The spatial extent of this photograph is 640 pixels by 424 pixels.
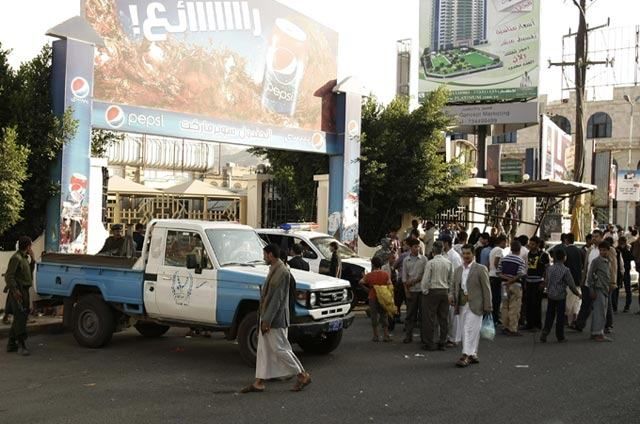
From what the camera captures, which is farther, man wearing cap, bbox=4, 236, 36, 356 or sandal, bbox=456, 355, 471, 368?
man wearing cap, bbox=4, 236, 36, 356

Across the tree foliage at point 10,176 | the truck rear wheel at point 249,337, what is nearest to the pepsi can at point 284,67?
the tree foliage at point 10,176

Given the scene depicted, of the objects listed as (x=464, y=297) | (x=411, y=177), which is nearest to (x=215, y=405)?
(x=464, y=297)

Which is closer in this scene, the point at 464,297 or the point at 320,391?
the point at 320,391

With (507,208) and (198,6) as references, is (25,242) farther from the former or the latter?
(507,208)

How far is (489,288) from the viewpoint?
9617mm

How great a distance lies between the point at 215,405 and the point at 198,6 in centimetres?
1172

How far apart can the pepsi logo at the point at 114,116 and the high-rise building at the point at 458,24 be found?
20.7 m

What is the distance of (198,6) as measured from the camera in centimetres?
1653

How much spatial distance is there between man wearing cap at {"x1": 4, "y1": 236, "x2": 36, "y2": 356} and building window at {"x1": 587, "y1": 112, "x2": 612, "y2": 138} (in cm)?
6471

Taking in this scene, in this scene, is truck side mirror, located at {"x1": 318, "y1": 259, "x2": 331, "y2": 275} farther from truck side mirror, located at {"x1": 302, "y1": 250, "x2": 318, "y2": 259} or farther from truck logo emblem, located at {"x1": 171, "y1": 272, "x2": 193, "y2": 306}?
truck logo emblem, located at {"x1": 171, "y1": 272, "x2": 193, "y2": 306}

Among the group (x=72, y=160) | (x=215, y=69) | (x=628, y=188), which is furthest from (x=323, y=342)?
(x=628, y=188)

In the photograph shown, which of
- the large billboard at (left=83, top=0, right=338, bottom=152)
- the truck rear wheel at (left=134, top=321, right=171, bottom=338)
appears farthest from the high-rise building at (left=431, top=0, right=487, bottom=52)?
the truck rear wheel at (left=134, top=321, right=171, bottom=338)

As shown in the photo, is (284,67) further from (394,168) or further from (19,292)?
(19,292)

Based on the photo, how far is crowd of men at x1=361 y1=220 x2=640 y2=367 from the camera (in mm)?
10141
